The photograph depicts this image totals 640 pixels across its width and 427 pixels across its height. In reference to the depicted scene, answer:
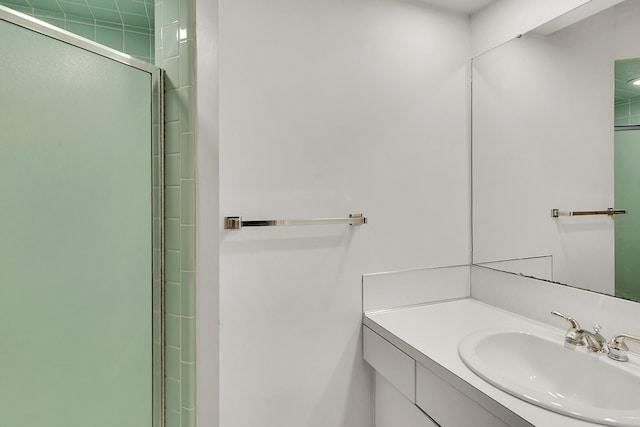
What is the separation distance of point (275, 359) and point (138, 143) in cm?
92

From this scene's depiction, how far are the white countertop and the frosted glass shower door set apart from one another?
88 cm

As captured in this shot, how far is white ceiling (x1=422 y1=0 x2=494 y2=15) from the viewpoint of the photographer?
60.9 inches

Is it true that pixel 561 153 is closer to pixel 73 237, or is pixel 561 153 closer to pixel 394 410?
pixel 394 410

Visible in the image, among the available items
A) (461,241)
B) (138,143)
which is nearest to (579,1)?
(461,241)

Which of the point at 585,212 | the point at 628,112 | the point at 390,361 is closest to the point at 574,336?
the point at 585,212

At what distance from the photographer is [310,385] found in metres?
1.35

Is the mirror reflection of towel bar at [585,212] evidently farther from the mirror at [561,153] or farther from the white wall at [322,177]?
the white wall at [322,177]

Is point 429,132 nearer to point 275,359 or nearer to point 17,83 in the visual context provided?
point 275,359

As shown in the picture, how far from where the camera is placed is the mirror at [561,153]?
43.9 inches

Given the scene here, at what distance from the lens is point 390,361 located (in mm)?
1261

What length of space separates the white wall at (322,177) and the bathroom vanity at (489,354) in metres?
0.19

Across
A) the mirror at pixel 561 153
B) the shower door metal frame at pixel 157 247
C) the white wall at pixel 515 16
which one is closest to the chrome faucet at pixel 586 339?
the mirror at pixel 561 153

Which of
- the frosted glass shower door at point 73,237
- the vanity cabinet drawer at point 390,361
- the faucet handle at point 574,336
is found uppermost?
the frosted glass shower door at point 73,237

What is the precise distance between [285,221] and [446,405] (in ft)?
2.61
